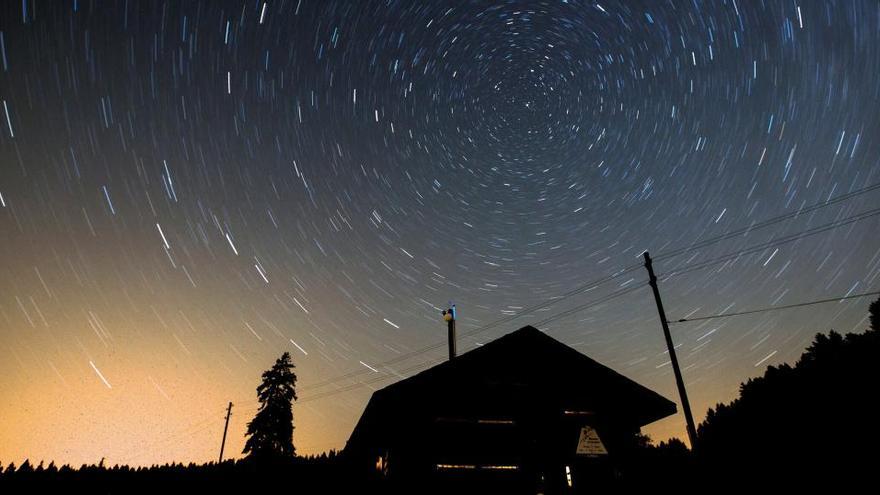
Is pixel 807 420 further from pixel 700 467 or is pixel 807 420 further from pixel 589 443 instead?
pixel 589 443

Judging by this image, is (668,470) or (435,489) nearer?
(435,489)

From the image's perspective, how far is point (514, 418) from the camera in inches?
442

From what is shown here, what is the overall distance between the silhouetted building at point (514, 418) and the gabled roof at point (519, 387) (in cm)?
3

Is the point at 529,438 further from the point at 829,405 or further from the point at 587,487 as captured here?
the point at 829,405

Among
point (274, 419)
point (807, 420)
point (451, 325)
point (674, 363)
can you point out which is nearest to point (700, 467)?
point (674, 363)

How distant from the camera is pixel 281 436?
106ft

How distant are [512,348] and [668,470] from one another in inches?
198

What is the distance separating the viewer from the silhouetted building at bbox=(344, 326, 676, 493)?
10.5 metres

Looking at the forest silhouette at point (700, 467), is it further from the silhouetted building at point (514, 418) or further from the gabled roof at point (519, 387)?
the gabled roof at point (519, 387)

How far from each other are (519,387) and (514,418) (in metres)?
0.84

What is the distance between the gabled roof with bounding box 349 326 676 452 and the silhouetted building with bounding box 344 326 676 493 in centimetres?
3

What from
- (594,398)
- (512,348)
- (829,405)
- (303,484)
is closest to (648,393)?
(594,398)

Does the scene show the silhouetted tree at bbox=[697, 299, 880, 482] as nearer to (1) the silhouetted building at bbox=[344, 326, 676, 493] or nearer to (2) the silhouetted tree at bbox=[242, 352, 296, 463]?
(1) the silhouetted building at bbox=[344, 326, 676, 493]

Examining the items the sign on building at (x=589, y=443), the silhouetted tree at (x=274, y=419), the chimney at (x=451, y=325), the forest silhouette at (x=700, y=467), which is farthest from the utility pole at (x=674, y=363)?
the silhouetted tree at (x=274, y=419)
